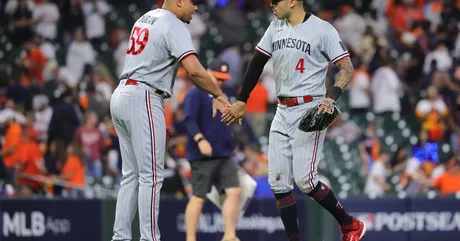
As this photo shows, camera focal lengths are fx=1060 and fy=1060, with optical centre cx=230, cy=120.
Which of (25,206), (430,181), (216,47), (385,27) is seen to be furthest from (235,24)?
(25,206)

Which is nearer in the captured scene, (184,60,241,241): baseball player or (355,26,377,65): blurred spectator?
(184,60,241,241): baseball player

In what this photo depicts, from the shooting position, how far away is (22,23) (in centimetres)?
2139

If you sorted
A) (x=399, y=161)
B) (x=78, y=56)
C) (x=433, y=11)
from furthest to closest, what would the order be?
(x=433, y=11) → (x=78, y=56) → (x=399, y=161)

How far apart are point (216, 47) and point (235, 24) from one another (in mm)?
865

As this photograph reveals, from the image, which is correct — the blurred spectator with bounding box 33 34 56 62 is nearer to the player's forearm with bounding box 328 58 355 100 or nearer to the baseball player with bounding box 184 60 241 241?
the baseball player with bounding box 184 60 241 241

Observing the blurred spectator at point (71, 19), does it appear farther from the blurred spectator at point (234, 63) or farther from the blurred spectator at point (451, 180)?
the blurred spectator at point (451, 180)

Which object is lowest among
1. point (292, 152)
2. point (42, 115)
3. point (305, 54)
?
point (42, 115)

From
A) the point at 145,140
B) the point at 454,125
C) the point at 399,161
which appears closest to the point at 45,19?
the point at 399,161

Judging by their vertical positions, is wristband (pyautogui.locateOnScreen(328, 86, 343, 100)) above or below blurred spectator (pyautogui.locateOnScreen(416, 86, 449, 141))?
above

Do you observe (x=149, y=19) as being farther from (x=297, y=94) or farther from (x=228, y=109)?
(x=297, y=94)

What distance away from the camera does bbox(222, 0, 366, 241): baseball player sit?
885 centimetres

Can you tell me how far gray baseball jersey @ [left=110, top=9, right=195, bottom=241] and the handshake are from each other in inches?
17.0

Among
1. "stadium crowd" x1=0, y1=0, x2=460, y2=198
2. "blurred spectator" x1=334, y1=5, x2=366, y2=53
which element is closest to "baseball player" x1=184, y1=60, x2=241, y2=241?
"stadium crowd" x1=0, y1=0, x2=460, y2=198

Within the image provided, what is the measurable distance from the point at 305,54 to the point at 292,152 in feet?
2.77
